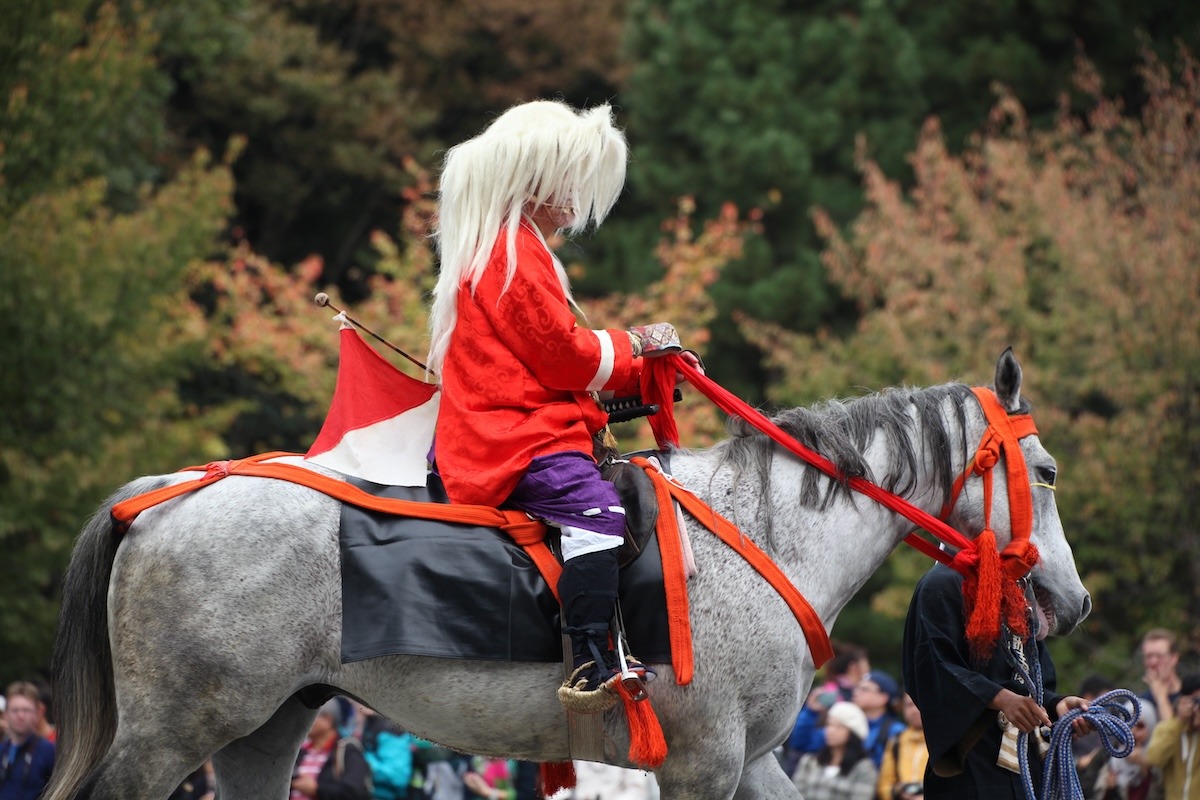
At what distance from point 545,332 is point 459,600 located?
2.85 feet

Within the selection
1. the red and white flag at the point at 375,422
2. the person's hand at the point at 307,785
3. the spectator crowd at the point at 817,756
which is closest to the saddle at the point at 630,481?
the red and white flag at the point at 375,422

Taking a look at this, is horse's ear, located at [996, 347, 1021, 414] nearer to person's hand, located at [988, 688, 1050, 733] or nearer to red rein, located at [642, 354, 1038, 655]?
red rein, located at [642, 354, 1038, 655]

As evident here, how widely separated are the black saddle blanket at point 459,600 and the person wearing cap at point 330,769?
4.09 meters

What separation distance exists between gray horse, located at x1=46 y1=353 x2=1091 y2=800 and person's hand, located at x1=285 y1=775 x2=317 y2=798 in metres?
3.98

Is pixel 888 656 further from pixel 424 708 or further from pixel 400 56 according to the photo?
pixel 424 708

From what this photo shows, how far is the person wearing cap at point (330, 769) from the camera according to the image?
8164 mm

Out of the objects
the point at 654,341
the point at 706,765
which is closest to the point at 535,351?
the point at 654,341

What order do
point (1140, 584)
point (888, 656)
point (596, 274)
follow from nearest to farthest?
point (1140, 584), point (888, 656), point (596, 274)

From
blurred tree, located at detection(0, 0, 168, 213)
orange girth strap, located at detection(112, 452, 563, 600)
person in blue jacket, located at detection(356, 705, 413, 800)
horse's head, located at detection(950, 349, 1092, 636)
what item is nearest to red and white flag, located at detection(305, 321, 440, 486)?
orange girth strap, located at detection(112, 452, 563, 600)

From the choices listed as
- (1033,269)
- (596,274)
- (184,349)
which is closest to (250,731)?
(184,349)

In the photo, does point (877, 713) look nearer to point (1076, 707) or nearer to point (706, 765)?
point (1076, 707)

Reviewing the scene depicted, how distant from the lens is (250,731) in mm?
4309

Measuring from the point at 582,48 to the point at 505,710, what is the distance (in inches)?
755

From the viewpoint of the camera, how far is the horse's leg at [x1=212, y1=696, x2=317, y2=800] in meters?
4.65
